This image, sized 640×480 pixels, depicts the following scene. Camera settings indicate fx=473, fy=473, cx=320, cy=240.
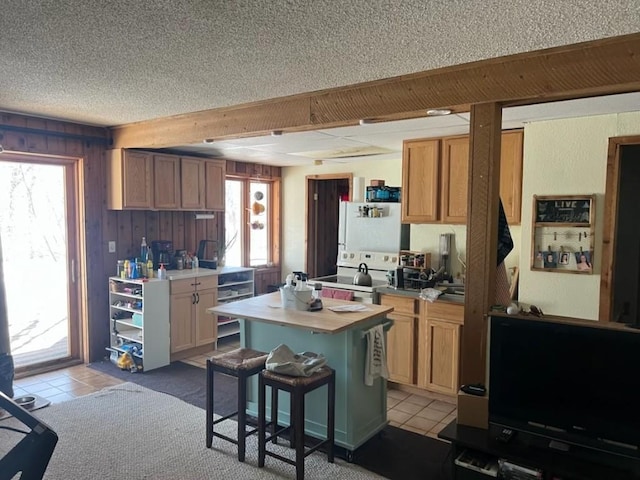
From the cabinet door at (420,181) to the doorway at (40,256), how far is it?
10.8ft

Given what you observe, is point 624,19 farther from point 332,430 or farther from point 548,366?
point 332,430

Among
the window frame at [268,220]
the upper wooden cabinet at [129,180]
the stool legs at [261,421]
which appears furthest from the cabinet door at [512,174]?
the window frame at [268,220]

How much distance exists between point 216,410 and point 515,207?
296 cm

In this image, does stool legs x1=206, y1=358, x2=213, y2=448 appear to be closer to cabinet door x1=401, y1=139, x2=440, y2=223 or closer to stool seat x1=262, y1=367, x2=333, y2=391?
stool seat x1=262, y1=367, x2=333, y2=391

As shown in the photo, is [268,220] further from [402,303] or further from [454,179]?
[454,179]

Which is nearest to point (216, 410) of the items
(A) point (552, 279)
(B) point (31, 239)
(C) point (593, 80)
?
(B) point (31, 239)

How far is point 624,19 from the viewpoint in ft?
6.38

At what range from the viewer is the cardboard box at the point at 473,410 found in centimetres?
249

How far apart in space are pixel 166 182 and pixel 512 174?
11.4ft

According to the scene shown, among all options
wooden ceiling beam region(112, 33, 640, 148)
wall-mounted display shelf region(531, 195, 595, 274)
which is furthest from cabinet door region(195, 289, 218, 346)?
wall-mounted display shelf region(531, 195, 595, 274)

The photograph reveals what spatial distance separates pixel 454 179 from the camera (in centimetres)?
424

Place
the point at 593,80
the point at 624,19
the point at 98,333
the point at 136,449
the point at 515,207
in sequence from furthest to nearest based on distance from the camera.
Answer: the point at 98,333
the point at 515,207
the point at 136,449
the point at 593,80
the point at 624,19

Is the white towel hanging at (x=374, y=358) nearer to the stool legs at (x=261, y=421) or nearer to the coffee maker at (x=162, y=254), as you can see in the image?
the stool legs at (x=261, y=421)

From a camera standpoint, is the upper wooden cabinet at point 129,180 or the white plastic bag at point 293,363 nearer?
the white plastic bag at point 293,363
